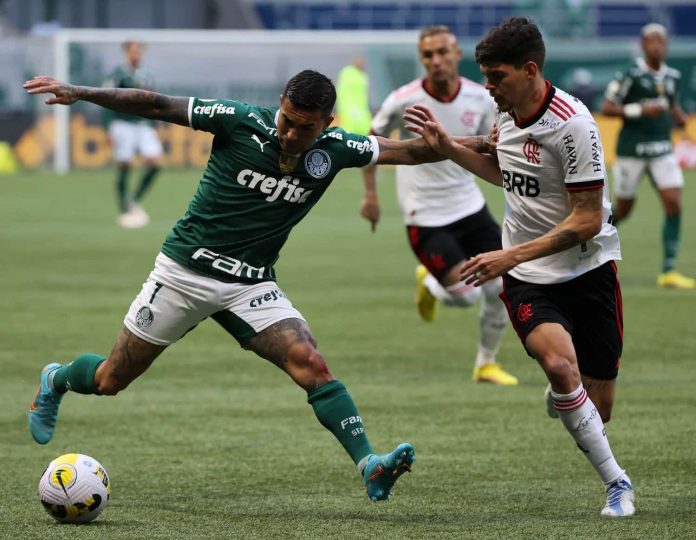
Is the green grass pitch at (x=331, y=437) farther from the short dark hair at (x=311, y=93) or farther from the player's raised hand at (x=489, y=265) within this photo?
the short dark hair at (x=311, y=93)

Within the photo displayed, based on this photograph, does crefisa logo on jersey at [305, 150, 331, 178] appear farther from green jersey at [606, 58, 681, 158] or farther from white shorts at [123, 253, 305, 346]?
green jersey at [606, 58, 681, 158]

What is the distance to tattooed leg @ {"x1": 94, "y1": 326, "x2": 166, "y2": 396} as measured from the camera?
686cm

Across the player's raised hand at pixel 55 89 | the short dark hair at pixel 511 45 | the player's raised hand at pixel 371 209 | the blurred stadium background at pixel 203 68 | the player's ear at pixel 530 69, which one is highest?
the short dark hair at pixel 511 45

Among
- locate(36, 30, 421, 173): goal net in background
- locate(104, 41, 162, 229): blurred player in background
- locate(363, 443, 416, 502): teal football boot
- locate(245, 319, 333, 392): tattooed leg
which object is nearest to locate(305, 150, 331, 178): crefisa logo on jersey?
locate(245, 319, 333, 392): tattooed leg

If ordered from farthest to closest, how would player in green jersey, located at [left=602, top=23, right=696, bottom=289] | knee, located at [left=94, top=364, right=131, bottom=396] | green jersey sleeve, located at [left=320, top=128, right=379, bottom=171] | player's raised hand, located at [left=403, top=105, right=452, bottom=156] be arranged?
player in green jersey, located at [left=602, top=23, right=696, bottom=289] < knee, located at [left=94, top=364, right=131, bottom=396] < player's raised hand, located at [left=403, top=105, right=452, bottom=156] < green jersey sleeve, located at [left=320, top=128, right=379, bottom=171]

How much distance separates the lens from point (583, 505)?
660 cm

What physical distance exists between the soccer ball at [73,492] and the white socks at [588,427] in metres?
2.03

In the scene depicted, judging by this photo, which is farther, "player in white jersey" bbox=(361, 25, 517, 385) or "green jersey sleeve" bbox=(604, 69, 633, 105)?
"green jersey sleeve" bbox=(604, 69, 633, 105)

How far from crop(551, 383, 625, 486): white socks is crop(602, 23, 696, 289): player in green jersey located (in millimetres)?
9003

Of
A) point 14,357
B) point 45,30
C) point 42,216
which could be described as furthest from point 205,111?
point 45,30

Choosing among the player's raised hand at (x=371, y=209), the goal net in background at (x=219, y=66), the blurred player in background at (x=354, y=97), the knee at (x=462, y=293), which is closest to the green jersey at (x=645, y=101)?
the knee at (x=462, y=293)

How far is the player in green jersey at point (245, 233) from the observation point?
6.53m

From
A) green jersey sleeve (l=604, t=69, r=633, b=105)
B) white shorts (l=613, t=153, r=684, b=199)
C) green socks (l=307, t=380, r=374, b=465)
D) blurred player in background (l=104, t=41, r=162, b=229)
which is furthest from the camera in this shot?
blurred player in background (l=104, t=41, r=162, b=229)

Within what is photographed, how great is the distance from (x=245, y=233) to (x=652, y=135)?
9656 millimetres
